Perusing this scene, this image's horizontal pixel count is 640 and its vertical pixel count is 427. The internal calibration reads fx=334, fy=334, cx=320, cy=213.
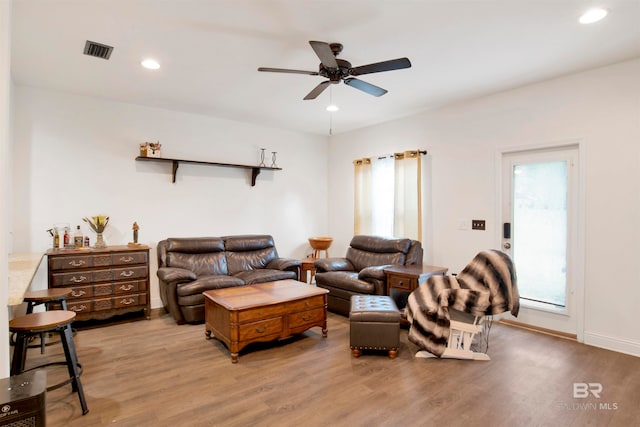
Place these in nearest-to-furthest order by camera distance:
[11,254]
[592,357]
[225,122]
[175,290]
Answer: [592,357] → [11,254] → [175,290] → [225,122]

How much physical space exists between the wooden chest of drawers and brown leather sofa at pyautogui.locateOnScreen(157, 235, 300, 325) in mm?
274

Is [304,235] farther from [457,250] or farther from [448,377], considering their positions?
[448,377]

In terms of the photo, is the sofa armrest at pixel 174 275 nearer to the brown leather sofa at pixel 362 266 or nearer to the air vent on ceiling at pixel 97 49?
the brown leather sofa at pixel 362 266

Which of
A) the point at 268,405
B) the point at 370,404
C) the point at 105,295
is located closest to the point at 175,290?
the point at 105,295

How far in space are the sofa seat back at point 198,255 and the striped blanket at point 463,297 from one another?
2.77 meters

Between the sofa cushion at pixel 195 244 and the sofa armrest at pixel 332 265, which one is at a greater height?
the sofa cushion at pixel 195 244

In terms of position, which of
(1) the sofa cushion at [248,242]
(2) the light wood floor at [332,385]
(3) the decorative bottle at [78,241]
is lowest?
(2) the light wood floor at [332,385]

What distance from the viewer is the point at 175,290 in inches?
157

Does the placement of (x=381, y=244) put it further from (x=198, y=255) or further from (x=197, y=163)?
(x=197, y=163)

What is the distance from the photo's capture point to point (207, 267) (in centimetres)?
464

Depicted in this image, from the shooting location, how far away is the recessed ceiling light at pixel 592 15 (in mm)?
2404

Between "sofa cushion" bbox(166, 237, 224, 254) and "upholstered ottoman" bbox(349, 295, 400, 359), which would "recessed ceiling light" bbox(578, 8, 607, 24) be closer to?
"upholstered ottoman" bbox(349, 295, 400, 359)

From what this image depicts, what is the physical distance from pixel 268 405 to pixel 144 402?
880 millimetres

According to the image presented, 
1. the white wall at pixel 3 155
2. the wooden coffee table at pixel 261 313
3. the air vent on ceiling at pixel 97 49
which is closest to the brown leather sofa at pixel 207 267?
the wooden coffee table at pixel 261 313
